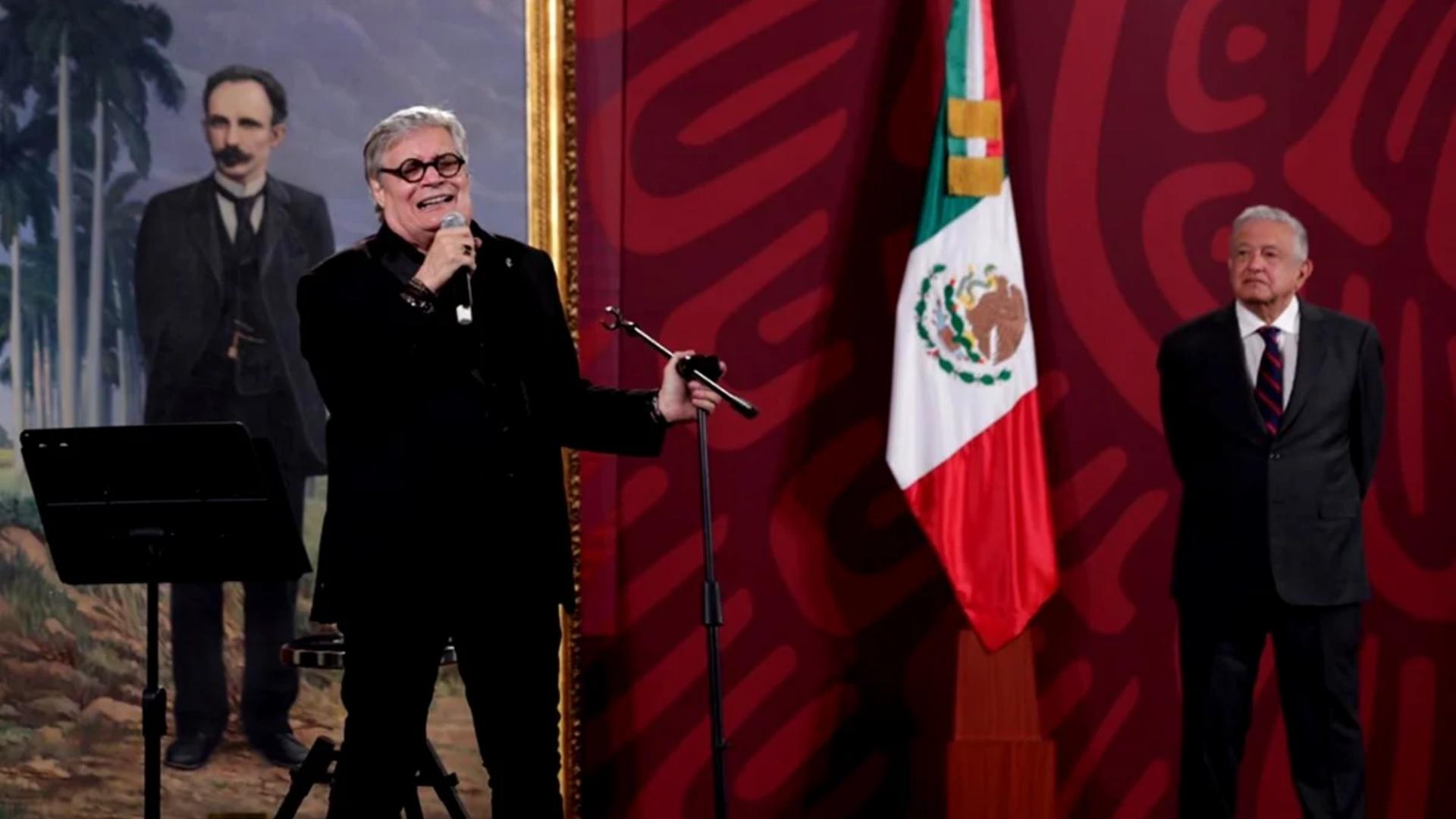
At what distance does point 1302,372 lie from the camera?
3590mm

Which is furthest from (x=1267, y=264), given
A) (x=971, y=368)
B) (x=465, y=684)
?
(x=465, y=684)

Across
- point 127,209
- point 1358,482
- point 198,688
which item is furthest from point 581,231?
point 1358,482

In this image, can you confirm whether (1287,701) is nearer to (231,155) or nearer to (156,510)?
(156,510)

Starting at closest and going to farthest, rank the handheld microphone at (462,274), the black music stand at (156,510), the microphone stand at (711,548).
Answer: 1. the handheld microphone at (462,274)
2. the microphone stand at (711,548)
3. the black music stand at (156,510)

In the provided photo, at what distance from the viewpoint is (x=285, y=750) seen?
12.8 ft

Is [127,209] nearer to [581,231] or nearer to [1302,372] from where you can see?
[581,231]

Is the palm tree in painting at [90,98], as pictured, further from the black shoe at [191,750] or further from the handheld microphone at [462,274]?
the handheld microphone at [462,274]

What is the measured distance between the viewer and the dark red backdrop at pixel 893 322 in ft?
13.3

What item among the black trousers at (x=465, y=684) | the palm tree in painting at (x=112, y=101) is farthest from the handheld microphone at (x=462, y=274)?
the palm tree in painting at (x=112, y=101)

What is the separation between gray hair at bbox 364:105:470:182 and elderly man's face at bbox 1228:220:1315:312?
1.89 metres

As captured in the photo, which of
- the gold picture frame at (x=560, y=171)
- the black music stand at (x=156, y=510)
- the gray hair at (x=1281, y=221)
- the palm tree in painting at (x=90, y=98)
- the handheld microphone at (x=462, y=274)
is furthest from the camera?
the gold picture frame at (x=560, y=171)

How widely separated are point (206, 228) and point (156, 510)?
1157mm

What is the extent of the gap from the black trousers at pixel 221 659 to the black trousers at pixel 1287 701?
2.12 meters

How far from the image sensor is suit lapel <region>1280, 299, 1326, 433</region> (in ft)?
11.7
